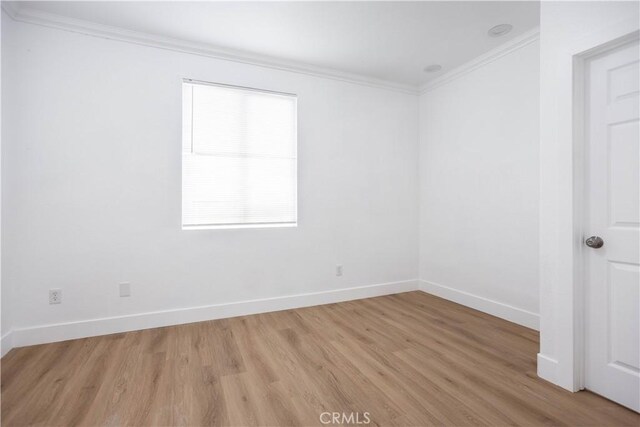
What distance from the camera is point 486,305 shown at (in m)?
3.35

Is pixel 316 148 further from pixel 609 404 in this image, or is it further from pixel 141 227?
pixel 609 404

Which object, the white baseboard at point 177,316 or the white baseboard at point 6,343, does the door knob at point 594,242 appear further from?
the white baseboard at point 6,343

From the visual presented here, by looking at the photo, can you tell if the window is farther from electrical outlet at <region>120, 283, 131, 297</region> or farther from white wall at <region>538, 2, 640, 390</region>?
white wall at <region>538, 2, 640, 390</region>

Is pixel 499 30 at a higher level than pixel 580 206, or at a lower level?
higher

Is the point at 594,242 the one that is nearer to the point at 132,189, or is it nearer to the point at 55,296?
the point at 132,189

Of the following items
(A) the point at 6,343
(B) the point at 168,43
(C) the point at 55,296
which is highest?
(B) the point at 168,43

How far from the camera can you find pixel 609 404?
1.79 m

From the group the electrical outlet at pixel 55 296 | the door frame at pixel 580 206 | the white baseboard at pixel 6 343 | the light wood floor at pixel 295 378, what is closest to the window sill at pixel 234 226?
the light wood floor at pixel 295 378

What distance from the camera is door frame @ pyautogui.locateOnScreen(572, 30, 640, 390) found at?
1930 millimetres

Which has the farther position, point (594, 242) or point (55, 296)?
point (55, 296)

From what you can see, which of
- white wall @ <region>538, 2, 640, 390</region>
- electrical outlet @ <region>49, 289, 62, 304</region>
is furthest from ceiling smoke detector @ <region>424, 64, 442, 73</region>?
electrical outlet @ <region>49, 289, 62, 304</region>

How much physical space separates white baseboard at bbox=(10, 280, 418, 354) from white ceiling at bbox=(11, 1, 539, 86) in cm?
276

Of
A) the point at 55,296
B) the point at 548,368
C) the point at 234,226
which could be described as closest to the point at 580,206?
the point at 548,368

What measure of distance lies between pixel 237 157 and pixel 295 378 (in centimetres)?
231
